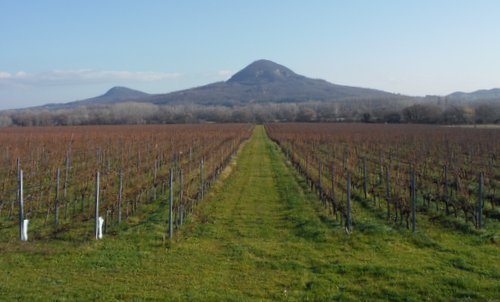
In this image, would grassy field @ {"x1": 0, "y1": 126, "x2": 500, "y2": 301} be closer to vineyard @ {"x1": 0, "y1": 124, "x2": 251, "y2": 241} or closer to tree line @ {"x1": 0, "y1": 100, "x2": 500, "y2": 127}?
vineyard @ {"x1": 0, "y1": 124, "x2": 251, "y2": 241}

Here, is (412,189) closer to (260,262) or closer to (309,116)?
(260,262)

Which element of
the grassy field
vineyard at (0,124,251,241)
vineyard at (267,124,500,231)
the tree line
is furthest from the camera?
the tree line

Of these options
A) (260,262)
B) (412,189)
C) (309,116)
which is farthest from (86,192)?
(309,116)

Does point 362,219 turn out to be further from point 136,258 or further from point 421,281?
point 136,258

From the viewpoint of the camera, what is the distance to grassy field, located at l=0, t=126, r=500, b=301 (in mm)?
7270

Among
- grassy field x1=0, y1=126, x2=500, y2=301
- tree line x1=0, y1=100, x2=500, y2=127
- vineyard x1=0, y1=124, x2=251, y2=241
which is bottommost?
grassy field x1=0, y1=126, x2=500, y2=301

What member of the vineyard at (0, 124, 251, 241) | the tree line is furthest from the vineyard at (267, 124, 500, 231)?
the tree line

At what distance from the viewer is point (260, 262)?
29.1 feet

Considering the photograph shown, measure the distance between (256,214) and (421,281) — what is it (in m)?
6.49

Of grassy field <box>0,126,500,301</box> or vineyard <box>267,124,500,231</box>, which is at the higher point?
vineyard <box>267,124,500,231</box>

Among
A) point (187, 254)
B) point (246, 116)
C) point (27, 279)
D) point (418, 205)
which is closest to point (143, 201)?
point (187, 254)

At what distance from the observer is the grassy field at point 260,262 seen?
23.9ft

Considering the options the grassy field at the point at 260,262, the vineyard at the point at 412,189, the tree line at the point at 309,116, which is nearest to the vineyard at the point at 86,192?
the grassy field at the point at 260,262

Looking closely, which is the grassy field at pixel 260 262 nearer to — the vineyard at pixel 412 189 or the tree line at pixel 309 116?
the vineyard at pixel 412 189
